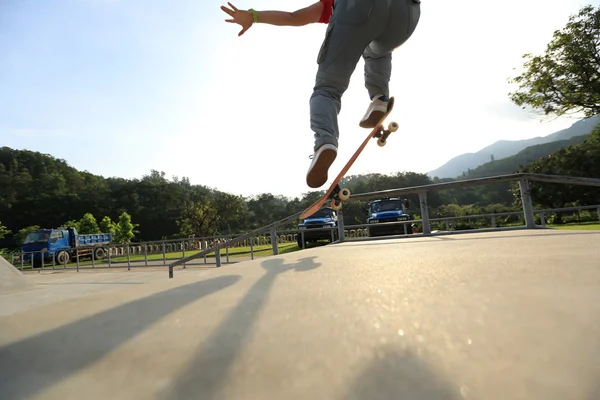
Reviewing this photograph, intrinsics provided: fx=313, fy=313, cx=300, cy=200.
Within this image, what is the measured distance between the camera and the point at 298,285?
36.7 inches

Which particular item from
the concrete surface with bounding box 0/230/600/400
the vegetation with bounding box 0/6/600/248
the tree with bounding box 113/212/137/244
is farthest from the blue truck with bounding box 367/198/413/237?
the tree with bounding box 113/212/137/244

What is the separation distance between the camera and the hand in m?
2.07

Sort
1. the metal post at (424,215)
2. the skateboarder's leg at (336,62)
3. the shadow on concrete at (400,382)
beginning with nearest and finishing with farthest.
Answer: the shadow on concrete at (400,382), the skateboarder's leg at (336,62), the metal post at (424,215)

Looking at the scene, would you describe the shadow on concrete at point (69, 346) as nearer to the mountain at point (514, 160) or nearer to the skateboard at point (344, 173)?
the skateboard at point (344, 173)

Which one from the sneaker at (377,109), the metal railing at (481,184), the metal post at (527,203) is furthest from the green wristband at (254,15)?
the metal post at (527,203)

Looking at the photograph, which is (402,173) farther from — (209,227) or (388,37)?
(388,37)

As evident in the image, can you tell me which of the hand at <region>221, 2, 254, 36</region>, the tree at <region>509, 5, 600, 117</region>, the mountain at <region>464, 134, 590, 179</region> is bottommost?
the hand at <region>221, 2, 254, 36</region>

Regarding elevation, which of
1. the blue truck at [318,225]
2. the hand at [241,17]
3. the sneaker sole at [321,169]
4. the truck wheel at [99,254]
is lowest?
the truck wheel at [99,254]

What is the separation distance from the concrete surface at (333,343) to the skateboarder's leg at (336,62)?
123 cm

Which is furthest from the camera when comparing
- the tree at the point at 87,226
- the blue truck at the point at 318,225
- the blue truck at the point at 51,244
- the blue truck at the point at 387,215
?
the tree at the point at 87,226

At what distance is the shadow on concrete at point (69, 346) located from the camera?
48cm

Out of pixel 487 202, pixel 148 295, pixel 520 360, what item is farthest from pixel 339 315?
pixel 487 202

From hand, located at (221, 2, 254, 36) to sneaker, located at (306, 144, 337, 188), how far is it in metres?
0.99

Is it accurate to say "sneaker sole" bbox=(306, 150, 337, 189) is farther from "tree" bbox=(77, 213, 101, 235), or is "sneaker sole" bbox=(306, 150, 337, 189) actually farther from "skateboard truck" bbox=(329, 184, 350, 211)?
"tree" bbox=(77, 213, 101, 235)
